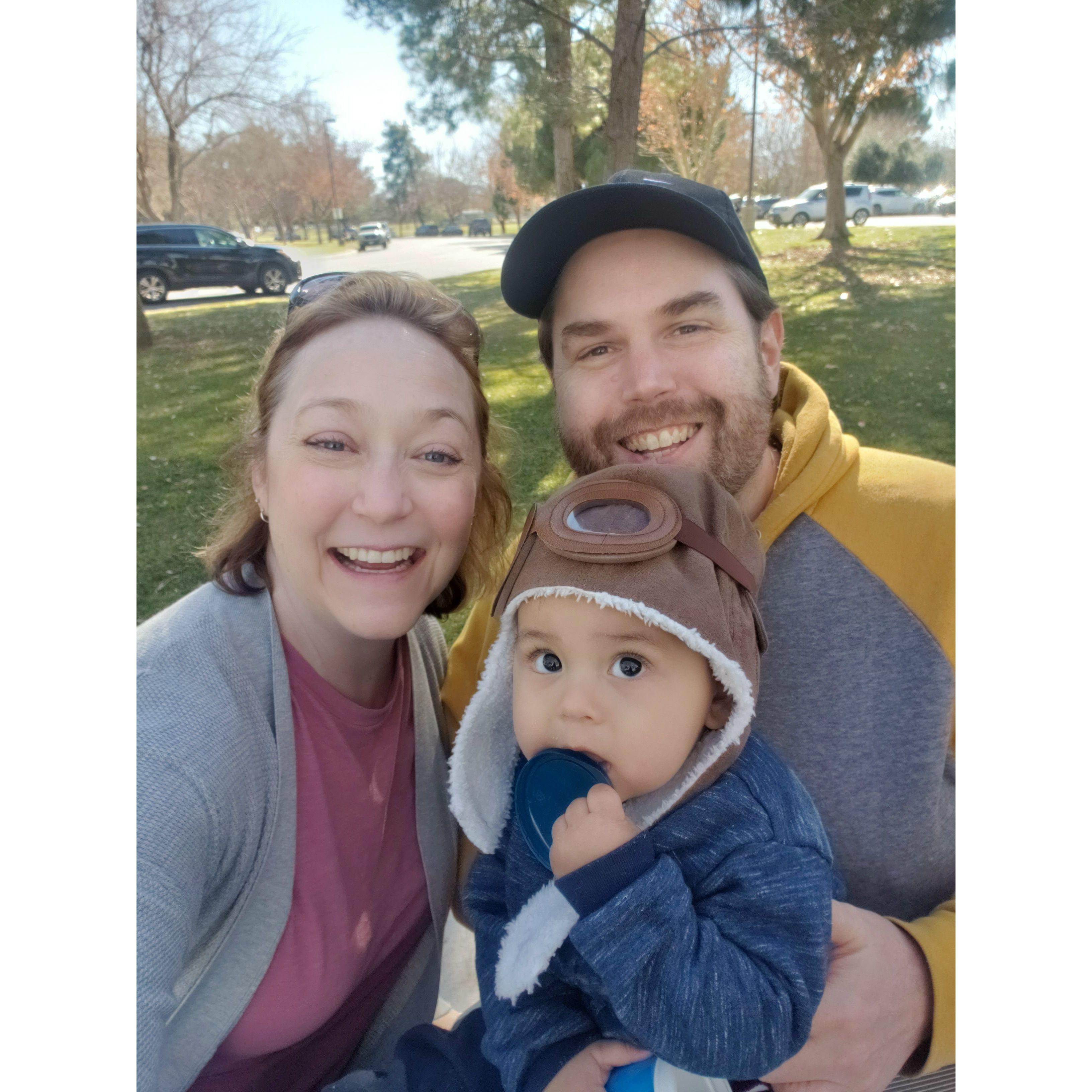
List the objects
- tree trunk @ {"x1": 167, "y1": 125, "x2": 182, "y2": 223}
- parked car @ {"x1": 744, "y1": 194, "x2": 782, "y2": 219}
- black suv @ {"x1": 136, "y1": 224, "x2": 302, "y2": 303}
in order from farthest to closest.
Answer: parked car @ {"x1": 744, "y1": 194, "x2": 782, "y2": 219}, black suv @ {"x1": 136, "y1": 224, "x2": 302, "y2": 303}, tree trunk @ {"x1": 167, "y1": 125, "x2": 182, "y2": 223}

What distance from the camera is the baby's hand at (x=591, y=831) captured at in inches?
46.9

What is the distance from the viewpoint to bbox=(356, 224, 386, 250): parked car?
9.58ft

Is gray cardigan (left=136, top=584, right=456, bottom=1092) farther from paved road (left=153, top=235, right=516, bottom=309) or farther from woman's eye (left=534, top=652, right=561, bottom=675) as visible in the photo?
paved road (left=153, top=235, right=516, bottom=309)

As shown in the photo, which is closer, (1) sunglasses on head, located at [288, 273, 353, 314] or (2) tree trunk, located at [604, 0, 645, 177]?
(1) sunglasses on head, located at [288, 273, 353, 314]

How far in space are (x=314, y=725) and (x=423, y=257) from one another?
238 centimetres

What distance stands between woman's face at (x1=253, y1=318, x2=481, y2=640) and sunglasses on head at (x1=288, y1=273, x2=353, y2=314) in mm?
210

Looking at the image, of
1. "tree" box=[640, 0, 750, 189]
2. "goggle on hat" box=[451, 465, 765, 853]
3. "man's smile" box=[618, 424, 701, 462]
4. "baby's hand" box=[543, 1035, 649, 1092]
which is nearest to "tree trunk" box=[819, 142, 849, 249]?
"tree" box=[640, 0, 750, 189]

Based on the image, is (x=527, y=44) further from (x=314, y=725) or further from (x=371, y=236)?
(x=314, y=725)

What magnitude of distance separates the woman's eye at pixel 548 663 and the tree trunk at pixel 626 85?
2.00 metres

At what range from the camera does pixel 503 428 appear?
2.27 m

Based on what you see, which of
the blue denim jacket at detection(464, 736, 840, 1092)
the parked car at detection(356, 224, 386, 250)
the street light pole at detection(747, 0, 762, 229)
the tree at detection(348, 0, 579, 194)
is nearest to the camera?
the blue denim jacket at detection(464, 736, 840, 1092)
